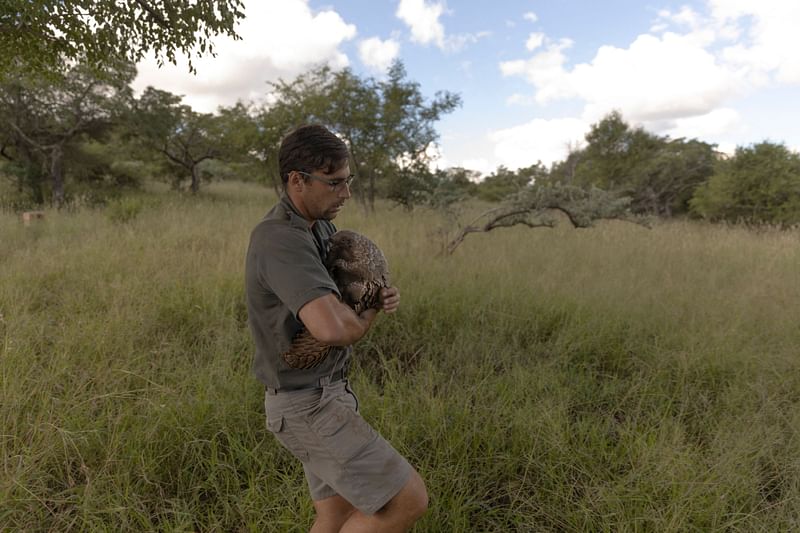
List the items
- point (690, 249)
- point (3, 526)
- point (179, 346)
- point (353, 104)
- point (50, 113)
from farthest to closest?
point (50, 113) → point (353, 104) → point (690, 249) → point (179, 346) → point (3, 526)

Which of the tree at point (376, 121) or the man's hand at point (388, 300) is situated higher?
the tree at point (376, 121)

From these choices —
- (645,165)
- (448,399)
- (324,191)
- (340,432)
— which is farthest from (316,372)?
(645,165)

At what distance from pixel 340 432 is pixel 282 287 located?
0.54 meters

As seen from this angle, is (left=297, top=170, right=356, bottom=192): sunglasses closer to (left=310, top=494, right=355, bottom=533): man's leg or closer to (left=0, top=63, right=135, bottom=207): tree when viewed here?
(left=310, top=494, right=355, bottom=533): man's leg

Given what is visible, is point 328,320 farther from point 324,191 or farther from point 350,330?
point 324,191

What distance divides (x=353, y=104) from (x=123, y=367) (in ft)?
30.7

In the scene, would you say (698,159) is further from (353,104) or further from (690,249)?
(353,104)

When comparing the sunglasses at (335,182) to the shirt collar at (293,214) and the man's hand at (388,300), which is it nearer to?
the shirt collar at (293,214)

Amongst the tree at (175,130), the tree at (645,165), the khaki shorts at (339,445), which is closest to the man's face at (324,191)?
the khaki shorts at (339,445)

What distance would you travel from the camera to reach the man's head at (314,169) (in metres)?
1.32

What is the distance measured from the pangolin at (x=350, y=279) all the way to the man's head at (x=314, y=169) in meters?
0.15

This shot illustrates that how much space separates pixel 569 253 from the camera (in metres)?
6.58

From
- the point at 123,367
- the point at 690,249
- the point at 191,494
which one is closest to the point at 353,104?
the point at 690,249

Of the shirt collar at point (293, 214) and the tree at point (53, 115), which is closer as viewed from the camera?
the shirt collar at point (293, 214)
